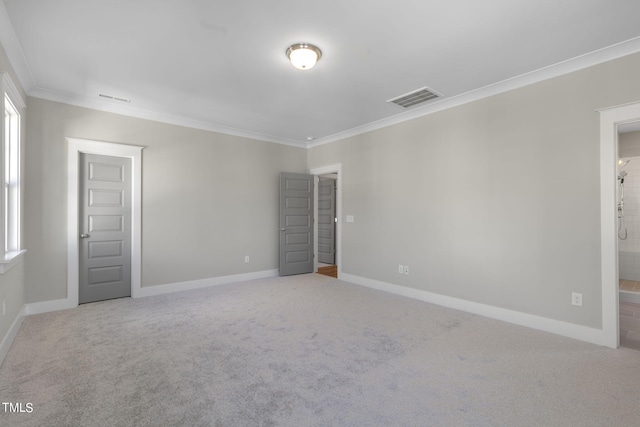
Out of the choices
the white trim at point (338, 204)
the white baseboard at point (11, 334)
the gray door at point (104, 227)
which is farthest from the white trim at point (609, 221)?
the gray door at point (104, 227)

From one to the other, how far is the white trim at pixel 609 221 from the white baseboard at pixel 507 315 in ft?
0.43

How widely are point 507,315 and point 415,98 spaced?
282 cm

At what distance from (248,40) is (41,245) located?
11.5 feet

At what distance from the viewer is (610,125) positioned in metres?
2.75

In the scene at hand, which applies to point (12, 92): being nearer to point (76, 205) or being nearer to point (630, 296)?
point (76, 205)

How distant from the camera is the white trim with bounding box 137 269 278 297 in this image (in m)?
4.37

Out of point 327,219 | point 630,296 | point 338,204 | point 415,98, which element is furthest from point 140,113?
point 630,296

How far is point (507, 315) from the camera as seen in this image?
3.36 meters

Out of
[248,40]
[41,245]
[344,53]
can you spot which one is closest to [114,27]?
[248,40]

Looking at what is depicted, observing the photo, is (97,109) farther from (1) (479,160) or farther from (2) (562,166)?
(2) (562,166)

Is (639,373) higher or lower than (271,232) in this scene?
lower

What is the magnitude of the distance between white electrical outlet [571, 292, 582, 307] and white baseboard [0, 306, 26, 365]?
202 inches

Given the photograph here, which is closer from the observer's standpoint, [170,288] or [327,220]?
[170,288]

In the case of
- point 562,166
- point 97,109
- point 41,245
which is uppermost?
point 97,109
